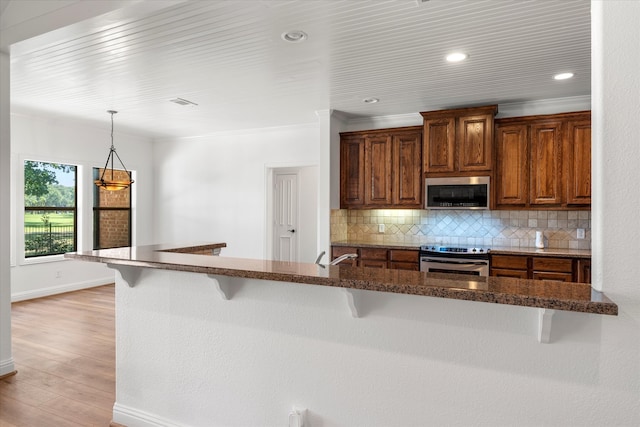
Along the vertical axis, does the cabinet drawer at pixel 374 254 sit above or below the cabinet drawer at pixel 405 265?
above

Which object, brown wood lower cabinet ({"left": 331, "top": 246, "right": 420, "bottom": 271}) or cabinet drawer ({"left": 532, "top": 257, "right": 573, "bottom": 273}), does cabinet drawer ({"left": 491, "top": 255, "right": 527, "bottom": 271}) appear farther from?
brown wood lower cabinet ({"left": 331, "top": 246, "right": 420, "bottom": 271})

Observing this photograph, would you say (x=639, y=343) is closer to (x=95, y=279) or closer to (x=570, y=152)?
(x=570, y=152)

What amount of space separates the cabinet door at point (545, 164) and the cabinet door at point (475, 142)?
1.51ft

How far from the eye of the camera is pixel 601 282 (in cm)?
134

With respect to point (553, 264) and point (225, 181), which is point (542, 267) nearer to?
point (553, 264)

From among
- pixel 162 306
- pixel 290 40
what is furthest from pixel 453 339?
pixel 290 40

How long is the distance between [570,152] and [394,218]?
2.20 m

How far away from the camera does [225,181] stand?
22.7 ft

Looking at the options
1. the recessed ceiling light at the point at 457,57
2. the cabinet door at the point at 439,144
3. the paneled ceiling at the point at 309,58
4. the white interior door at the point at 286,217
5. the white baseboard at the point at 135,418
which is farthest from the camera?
the white interior door at the point at 286,217

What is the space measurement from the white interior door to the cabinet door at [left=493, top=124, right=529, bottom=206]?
356 centimetres

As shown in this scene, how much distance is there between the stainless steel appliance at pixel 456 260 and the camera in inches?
174

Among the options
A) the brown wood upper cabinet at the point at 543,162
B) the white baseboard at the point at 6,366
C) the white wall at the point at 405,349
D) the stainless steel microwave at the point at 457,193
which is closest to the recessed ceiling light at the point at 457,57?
the brown wood upper cabinet at the point at 543,162

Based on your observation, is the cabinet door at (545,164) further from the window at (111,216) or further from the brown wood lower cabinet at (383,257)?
the window at (111,216)

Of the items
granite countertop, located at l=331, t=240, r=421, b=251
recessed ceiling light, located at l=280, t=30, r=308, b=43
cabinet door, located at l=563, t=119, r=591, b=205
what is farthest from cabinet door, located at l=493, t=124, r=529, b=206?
recessed ceiling light, located at l=280, t=30, r=308, b=43
